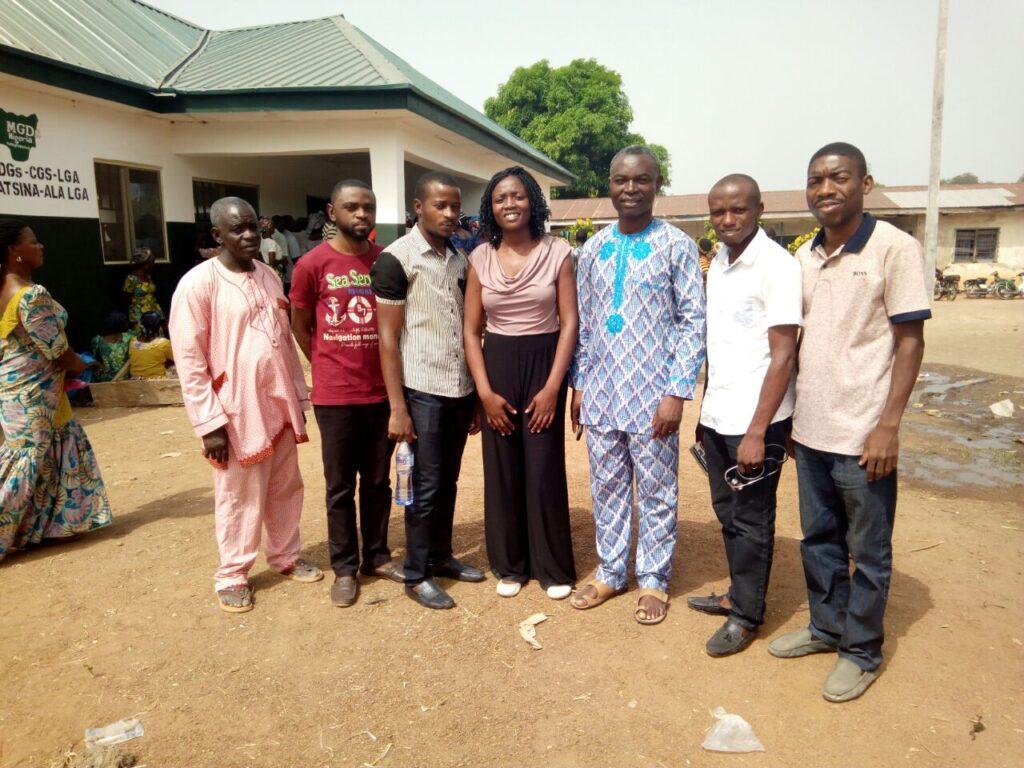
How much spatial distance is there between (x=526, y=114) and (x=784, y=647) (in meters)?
32.1

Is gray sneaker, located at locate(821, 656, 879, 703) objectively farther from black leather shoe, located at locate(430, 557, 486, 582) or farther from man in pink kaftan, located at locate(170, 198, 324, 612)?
man in pink kaftan, located at locate(170, 198, 324, 612)

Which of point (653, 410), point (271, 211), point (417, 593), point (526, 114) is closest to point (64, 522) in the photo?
point (417, 593)

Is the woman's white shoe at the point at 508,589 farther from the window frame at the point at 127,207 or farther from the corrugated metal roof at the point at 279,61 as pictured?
the window frame at the point at 127,207

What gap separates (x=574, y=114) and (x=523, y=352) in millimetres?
29313

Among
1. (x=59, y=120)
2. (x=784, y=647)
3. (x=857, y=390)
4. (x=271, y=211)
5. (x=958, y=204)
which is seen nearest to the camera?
(x=857, y=390)

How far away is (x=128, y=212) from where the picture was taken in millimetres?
8875

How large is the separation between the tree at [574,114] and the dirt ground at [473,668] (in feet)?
92.3

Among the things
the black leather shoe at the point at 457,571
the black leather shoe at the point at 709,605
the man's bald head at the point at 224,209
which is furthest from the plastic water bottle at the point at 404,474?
the black leather shoe at the point at 709,605

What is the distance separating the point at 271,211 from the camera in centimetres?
1145

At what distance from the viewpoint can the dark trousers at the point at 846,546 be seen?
256 centimetres

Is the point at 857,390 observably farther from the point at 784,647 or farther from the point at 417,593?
the point at 417,593

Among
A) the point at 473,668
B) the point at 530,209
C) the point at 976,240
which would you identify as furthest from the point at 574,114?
the point at 473,668

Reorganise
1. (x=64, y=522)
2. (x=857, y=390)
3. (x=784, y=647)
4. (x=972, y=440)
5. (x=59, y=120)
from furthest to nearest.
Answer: (x=59, y=120) < (x=972, y=440) < (x=64, y=522) < (x=784, y=647) < (x=857, y=390)

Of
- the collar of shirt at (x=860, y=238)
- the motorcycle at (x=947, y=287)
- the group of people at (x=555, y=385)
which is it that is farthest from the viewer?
the motorcycle at (x=947, y=287)
